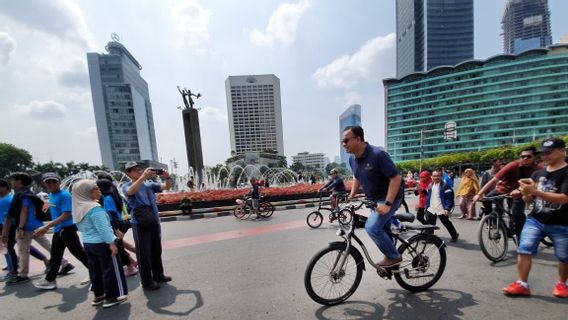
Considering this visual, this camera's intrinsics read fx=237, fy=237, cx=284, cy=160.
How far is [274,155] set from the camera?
107 metres

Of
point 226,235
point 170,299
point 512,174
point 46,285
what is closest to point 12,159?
point 226,235

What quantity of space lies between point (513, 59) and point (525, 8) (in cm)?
13409

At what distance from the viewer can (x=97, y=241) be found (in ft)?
9.36

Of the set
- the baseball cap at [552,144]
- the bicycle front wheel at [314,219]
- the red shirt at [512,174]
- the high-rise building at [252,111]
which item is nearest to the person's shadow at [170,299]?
the bicycle front wheel at [314,219]

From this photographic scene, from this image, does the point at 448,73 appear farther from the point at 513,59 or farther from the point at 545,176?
the point at 545,176

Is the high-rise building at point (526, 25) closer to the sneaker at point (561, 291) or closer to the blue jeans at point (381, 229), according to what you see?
the sneaker at point (561, 291)

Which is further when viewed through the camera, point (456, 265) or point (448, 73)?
point (448, 73)

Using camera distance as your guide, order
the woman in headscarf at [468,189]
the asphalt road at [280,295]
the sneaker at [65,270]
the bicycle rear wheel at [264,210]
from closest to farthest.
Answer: the asphalt road at [280,295], the sneaker at [65,270], the woman in headscarf at [468,189], the bicycle rear wheel at [264,210]

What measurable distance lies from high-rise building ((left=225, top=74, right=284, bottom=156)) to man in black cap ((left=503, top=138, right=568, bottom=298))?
4282 inches

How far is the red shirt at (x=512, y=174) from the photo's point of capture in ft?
13.1

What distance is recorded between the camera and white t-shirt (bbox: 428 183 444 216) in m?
4.87

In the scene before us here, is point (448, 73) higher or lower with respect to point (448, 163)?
higher

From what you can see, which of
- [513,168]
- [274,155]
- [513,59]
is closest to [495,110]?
[513,59]

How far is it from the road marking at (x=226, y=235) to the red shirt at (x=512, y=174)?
16.2ft
